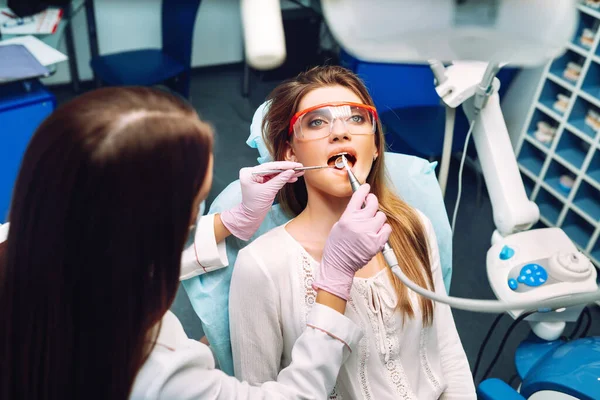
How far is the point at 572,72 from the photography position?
269 centimetres

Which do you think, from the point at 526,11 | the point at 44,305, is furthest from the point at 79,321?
the point at 526,11

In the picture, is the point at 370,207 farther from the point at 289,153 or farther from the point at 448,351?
the point at 448,351

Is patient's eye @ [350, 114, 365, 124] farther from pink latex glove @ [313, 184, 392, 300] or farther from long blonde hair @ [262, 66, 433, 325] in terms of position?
pink latex glove @ [313, 184, 392, 300]

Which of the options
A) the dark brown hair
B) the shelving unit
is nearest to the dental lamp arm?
the dark brown hair

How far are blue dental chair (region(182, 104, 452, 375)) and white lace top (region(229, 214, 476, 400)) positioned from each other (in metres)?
0.11

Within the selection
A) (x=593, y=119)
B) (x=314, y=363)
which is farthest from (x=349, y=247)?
(x=593, y=119)

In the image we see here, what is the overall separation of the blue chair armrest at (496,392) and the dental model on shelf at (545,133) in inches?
76.4

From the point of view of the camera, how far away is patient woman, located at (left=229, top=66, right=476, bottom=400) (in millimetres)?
1310

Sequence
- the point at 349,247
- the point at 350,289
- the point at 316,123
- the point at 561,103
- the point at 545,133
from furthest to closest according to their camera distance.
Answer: the point at 545,133 < the point at 561,103 < the point at 316,123 < the point at 350,289 < the point at 349,247

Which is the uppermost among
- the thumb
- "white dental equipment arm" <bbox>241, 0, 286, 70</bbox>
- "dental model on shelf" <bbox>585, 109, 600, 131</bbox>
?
"white dental equipment arm" <bbox>241, 0, 286, 70</bbox>

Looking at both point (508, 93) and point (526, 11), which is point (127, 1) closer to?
point (508, 93)

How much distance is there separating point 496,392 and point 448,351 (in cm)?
22

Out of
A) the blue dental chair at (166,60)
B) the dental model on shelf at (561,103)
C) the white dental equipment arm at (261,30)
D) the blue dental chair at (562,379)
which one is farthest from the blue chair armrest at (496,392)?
the blue dental chair at (166,60)

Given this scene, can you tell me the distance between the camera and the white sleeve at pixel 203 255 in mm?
1408
